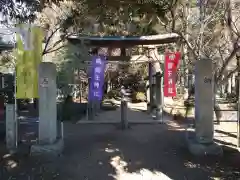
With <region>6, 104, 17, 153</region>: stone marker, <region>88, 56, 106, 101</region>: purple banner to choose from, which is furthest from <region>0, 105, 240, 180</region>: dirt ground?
<region>88, 56, 106, 101</region>: purple banner

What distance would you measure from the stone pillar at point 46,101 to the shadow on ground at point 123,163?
0.60m

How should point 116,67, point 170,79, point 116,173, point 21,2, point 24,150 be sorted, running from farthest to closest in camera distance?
point 116,67 → point 170,79 → point 24,150 → point 116,173 → point 21,2

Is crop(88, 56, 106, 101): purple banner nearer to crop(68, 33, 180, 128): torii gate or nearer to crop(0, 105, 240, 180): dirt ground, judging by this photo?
crop(68, 33, 180, 128): torii gate

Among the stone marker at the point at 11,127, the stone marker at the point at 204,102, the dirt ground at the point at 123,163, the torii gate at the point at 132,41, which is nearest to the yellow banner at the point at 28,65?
the stone marker at the point at 11,127

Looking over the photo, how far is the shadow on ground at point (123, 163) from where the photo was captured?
19.9 ft

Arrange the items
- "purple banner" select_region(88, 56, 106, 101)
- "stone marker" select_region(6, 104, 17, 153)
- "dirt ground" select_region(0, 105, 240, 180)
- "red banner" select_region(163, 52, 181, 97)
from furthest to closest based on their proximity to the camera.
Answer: "purple banner" select_region(88, 56, 106, 101) < "red banner" select_region(163, 52, 181, 97) < "stone marker" select_region(6, 104, 17, 153) < "dirt ground" select_region(0, 105, 240, 180)

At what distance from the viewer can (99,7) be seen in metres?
7.02

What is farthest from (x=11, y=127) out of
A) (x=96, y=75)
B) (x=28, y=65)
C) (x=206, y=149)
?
(x=96, y=75)

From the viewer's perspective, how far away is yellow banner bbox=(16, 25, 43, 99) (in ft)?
25.1

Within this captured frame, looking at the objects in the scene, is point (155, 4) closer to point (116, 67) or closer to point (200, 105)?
point (200, 105)

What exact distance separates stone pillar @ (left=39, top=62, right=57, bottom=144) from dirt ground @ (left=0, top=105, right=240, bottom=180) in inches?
Result: 23.7

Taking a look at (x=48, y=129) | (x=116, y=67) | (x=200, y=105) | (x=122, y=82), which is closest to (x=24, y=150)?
(x=48, y=129)

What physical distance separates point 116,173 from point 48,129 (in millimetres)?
2137

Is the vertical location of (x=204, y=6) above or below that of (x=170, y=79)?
above
